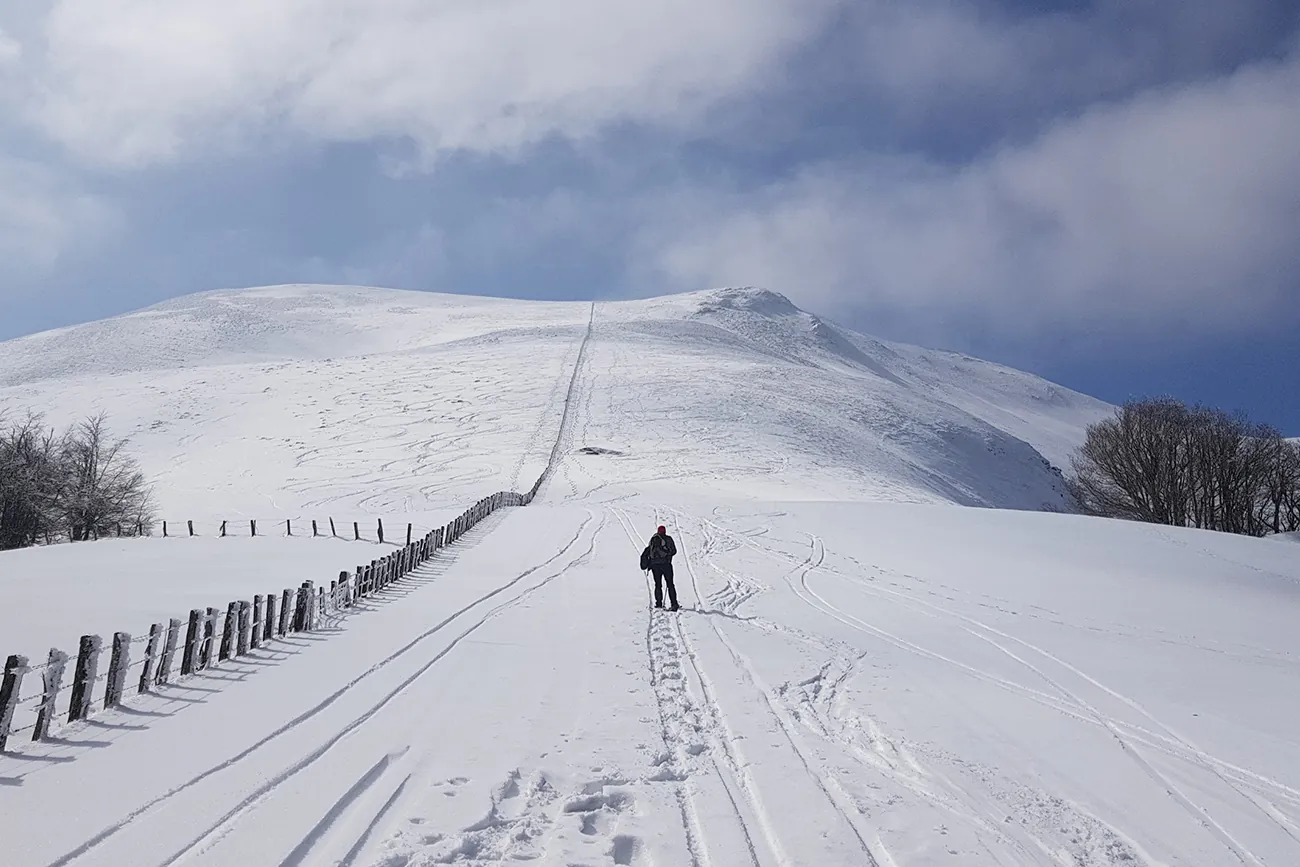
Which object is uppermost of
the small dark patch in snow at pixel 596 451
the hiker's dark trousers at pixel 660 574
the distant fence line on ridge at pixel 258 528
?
the small dark patch in snow at pixel 596 451

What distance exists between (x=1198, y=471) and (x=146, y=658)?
5233 centimetres

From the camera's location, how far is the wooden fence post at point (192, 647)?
10.4 meters

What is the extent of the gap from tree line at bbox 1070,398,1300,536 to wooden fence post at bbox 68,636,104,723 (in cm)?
5141

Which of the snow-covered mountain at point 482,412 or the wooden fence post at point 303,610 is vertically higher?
the snow-covered mountain at point 482,412

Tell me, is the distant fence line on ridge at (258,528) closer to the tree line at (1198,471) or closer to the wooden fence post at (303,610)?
the wooden fence post at (303,610)

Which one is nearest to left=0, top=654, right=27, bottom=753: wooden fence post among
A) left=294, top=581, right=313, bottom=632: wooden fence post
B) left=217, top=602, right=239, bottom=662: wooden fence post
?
left=217, top=602, right=239, bottom=662: wooden fence post

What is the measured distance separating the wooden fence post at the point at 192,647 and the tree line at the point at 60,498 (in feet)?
88.6

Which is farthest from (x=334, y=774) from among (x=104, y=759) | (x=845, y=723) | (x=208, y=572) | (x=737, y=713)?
(x=208, y=572)

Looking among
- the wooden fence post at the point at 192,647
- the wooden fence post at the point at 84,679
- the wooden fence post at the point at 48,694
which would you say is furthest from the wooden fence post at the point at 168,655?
the wooden fence post at the point at 48,694

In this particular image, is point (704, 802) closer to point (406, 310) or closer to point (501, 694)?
point (501, 694)

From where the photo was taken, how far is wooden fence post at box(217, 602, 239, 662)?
1142cm

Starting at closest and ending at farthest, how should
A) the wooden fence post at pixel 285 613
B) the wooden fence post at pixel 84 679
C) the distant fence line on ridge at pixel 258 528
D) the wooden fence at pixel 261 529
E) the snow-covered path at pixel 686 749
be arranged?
1. the snow-covered path at pixel 686 749
2. the wooden fence post at pixel 84 679
3. the wooden fence post at pixel 285 613
4. the wooden fence at pixel 261 529
5. the distant fence line on ridge at pixel 258 528

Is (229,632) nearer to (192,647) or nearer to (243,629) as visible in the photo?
(243,629)

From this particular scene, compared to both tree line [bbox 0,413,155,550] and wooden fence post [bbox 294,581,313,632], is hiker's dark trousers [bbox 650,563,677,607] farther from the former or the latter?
tree line [bbox 0,413,155,550]
